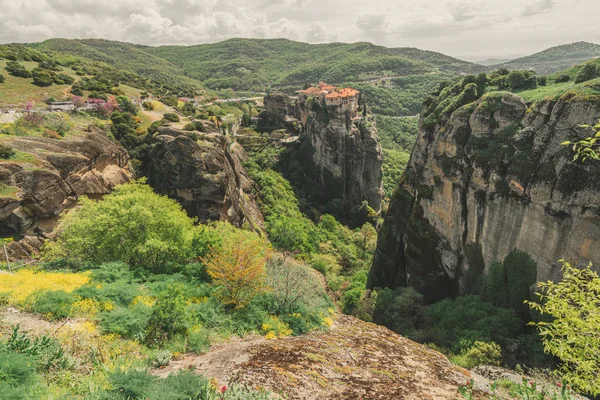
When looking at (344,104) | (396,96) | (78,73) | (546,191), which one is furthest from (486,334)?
(396,96)

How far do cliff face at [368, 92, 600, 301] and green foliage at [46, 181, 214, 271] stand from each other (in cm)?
2240

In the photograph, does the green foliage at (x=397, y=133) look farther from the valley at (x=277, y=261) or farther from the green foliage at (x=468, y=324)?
the green foliage at (x=468, y=324)

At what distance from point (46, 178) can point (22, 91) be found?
109 ft

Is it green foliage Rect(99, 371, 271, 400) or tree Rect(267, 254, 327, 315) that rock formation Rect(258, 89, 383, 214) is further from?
green foliage Rect(99, 371, 271, 400)

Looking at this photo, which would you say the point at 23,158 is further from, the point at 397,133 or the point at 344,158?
the point at 397,133

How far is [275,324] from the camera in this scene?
16.3 meters

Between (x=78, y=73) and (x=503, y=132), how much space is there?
2919 inches

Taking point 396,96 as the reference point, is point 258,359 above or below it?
below

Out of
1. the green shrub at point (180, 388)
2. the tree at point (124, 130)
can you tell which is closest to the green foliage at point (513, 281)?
the green shrub at point (180, 388)

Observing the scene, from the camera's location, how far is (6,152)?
80.0 ft

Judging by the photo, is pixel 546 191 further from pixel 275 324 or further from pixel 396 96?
pixel 396 96

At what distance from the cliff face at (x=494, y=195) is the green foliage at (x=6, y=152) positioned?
36.8 meters

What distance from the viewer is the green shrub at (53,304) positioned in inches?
489

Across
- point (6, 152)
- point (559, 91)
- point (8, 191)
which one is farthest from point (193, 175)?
point (559, 91)
